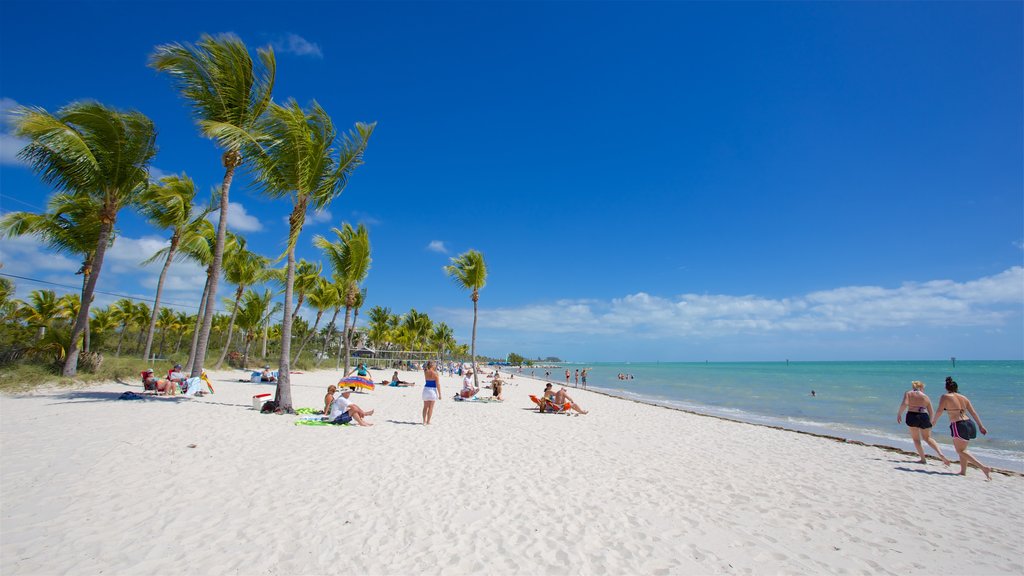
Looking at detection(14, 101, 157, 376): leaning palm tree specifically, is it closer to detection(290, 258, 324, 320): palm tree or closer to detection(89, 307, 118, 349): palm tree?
detection(290, 258, 324, 320): palm tree

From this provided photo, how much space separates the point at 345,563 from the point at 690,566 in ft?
9.23

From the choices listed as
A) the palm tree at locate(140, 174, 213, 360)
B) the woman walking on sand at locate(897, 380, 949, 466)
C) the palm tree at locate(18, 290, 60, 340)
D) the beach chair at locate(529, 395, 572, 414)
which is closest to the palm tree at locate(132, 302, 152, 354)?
the palm tree at locate(18, 290, 60, 340)

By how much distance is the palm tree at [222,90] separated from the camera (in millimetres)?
10039

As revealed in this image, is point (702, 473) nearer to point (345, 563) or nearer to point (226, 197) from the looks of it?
point (345, 563)

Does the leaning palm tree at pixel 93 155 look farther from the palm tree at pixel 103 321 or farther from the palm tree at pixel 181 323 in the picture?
the palm tree at pixel 181 323

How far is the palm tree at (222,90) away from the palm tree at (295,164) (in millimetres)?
656

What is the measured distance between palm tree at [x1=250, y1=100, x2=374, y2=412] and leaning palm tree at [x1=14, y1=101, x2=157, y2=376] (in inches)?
182

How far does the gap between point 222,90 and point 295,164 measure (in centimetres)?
270

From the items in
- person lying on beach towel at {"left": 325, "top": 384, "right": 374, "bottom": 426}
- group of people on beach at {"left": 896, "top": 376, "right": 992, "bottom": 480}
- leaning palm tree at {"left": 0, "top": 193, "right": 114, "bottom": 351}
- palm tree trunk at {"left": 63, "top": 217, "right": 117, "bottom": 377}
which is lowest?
person lying on beach towel at {"left": 325, "top": 384, "right": 374, "bottom": 426}

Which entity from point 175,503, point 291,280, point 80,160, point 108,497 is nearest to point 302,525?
point 175,503

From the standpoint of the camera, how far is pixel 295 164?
1047 centimetres

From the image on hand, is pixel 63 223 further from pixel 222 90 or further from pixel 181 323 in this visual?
pixel 181 323

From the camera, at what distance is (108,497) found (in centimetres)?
422

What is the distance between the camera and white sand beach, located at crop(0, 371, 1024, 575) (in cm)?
337
